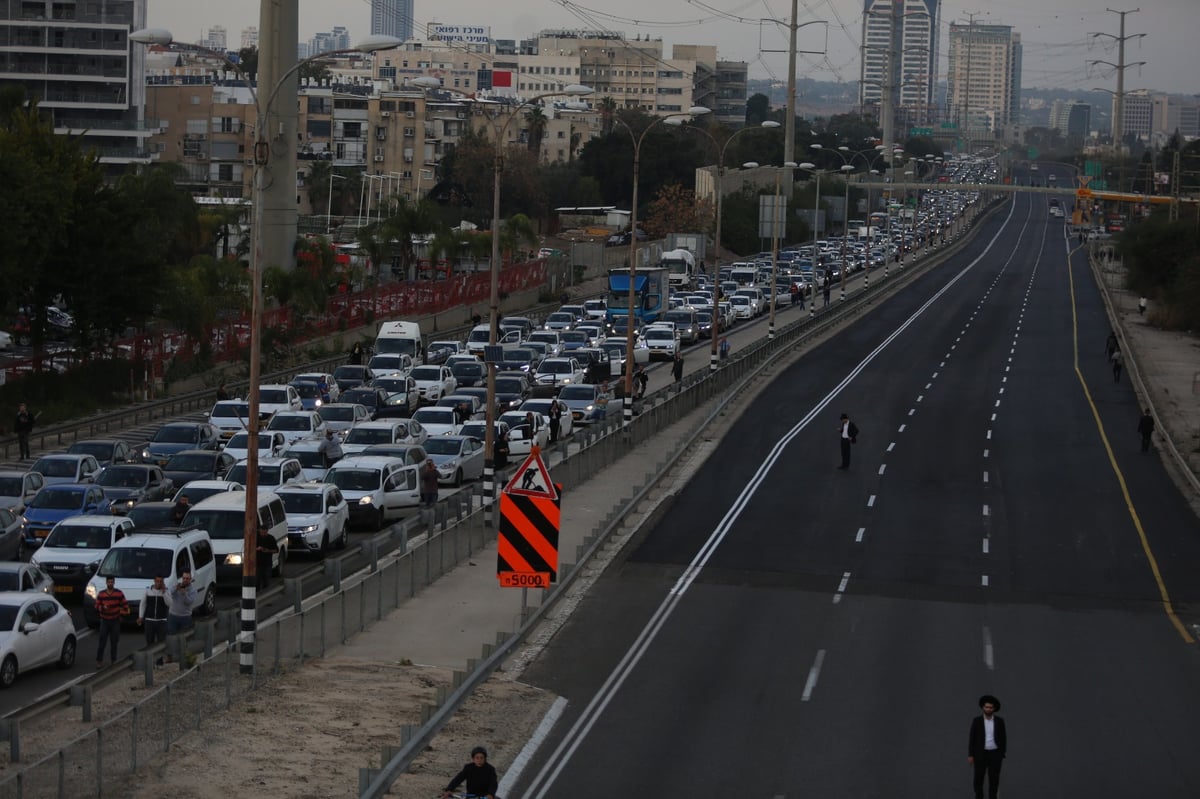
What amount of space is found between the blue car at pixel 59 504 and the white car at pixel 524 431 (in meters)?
Answer: 14.0

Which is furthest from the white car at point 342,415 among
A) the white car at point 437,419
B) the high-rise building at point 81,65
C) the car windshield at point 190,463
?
the high-rise building at point 81,65

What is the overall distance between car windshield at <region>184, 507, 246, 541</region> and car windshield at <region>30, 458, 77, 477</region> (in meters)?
7.85

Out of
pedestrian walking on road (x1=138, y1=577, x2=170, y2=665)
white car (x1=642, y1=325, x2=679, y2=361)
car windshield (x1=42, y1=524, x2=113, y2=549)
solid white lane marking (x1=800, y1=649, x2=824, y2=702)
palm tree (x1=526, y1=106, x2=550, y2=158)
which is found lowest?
solid white lane marking (x1=800, y1=649, x2=824, y2=702)

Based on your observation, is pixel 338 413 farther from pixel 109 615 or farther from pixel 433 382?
pixel 109 615

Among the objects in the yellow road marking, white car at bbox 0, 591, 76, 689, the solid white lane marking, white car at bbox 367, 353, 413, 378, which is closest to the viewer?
white car at bbox 0, 591, 76, 689

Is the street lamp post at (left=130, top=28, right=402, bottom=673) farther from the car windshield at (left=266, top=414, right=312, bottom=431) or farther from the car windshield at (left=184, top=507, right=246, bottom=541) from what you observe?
the car windshield at (left=266, top=414, right=312, bottom=431)

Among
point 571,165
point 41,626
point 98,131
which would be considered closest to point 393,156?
point 571,165

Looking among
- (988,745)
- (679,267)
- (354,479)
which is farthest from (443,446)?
(679,267)

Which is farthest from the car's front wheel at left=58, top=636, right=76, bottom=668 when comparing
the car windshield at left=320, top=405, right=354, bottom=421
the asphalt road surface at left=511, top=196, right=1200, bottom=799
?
the car windshield at left=320, top=405, right=354, bottom=421

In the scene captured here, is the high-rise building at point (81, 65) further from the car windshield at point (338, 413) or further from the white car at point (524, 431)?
the white car at point (524, 431)

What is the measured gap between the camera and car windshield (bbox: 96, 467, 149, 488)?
3597 cm

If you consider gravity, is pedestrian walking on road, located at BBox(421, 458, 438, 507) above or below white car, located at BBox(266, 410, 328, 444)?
→ below

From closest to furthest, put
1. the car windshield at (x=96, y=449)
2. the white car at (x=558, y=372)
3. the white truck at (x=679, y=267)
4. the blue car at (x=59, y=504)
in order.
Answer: the blue car at (x=59, y=504), the car windshield at (x=96, y=449), the white car at (x=558, y=372), the white truck at (x=679, y=267)

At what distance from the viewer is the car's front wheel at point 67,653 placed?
78.6ft
